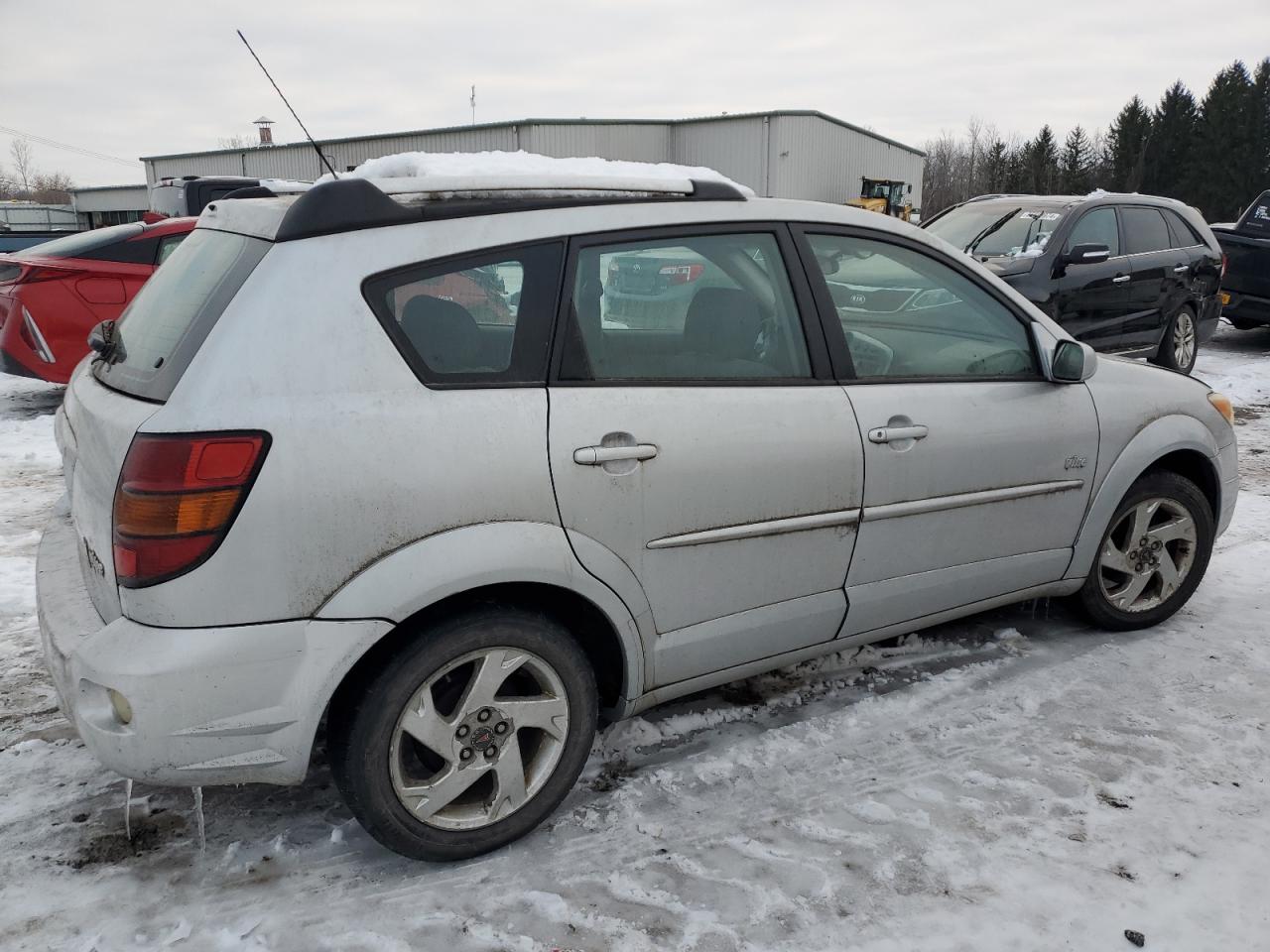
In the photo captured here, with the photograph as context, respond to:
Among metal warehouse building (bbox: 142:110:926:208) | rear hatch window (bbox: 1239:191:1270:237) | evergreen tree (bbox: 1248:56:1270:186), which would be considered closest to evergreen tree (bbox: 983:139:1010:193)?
evergreen tree (bbox: 1248:56:1270:186)

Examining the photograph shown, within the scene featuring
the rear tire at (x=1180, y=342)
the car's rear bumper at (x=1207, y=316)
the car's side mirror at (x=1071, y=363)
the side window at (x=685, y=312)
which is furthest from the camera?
the car's rear bumper at (x=1207, y=316)

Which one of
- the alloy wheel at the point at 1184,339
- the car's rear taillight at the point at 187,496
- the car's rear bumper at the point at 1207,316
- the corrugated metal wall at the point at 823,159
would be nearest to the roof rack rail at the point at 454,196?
the car's rear taillight at the point at 187,496

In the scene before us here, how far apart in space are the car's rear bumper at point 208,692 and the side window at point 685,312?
0.94m

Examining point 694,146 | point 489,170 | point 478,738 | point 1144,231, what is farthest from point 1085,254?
point 694,146

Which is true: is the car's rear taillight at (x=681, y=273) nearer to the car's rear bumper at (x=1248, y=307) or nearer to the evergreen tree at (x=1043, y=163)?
the car's rear bumper at (x=1248, y=307)

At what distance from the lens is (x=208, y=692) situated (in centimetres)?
211

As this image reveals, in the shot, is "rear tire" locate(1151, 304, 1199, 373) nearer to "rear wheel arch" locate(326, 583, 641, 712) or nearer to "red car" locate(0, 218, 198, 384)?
"rear wheel arch" locate(326, 583, 641, 712)

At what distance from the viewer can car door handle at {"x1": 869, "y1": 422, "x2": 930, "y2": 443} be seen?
3.01 meters

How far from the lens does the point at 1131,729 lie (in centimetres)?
326

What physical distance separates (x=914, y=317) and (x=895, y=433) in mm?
498

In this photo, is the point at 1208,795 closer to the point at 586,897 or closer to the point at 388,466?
the point at 586,897

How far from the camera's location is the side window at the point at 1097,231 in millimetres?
8336

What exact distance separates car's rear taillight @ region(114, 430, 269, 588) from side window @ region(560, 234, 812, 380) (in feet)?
2.73

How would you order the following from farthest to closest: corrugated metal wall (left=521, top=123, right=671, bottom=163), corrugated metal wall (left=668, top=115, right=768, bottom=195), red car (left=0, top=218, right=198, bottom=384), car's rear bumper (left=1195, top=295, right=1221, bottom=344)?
corrugated metal wall (left=668, top=115, right=768, bottom=195) < corrugated metal wall (left=521, top=123, right=671, bottom=163) < car's rear bumper (left=1195, top=295, right=1221, bottom=344) < red car (left=0, top=218, right=198, bottom=384)
